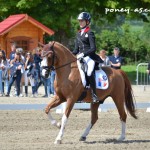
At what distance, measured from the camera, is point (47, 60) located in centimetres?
1085

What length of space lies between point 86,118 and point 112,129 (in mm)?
2079

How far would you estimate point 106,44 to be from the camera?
150ft

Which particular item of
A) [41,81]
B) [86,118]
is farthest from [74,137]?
[41,81]

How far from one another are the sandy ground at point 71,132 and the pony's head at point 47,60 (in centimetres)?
127

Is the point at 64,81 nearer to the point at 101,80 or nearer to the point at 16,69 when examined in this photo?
Result: the point at 101,80

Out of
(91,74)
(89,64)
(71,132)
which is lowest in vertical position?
(71,132)

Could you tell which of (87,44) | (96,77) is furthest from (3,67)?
(87,44)

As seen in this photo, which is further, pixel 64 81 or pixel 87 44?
pixel 87 44

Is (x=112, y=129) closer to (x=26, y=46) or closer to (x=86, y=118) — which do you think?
(x=86, y=118)

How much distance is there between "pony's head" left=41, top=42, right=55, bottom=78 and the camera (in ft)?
35.4

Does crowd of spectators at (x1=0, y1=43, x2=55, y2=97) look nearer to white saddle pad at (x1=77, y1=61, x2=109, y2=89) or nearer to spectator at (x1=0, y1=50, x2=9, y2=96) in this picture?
spectator at (x1=0, y1=50, x2=9, y2=96)

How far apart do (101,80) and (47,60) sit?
1315 millimetres

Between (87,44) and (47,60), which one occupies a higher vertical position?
(87,44)

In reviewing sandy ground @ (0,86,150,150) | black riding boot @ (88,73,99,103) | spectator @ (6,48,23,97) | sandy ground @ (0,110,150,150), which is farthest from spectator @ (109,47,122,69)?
black riding boot @ (88,73,99,103)
